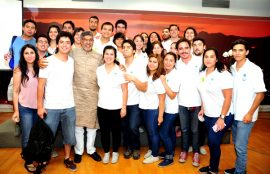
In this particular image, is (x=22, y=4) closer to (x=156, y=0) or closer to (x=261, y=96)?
(x=156, y=0)

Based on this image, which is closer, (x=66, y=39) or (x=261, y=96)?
(x=261, y=96)

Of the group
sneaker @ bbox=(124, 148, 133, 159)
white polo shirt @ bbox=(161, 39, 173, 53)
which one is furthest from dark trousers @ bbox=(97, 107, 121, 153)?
white polo shirt @ bbox=(161, 39, 173, 53)

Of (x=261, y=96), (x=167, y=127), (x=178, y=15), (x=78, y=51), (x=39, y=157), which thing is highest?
(x=178, y=15)

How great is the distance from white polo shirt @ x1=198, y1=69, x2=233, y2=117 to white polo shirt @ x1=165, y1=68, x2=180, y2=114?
1.28 ft

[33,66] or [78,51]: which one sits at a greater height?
[78,51]

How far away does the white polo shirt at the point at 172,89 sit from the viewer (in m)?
3.42

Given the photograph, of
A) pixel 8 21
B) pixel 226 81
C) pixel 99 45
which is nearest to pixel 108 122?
pixel 99 45

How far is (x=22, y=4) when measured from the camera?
21.5 feet

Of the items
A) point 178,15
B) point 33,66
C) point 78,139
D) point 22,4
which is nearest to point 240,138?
point 78,139

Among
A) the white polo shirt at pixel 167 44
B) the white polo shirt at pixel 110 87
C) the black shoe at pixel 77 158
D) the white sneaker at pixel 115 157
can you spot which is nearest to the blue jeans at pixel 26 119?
the black shoe at pixel 77 158

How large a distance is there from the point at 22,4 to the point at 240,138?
20.1ft

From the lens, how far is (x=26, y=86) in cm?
314

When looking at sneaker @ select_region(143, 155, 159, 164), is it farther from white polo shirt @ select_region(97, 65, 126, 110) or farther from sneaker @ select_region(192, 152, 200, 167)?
white polo shirt @ select_region(97, 65, 126, 110)

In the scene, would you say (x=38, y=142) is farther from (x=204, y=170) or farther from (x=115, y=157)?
(x=204, y=170)
